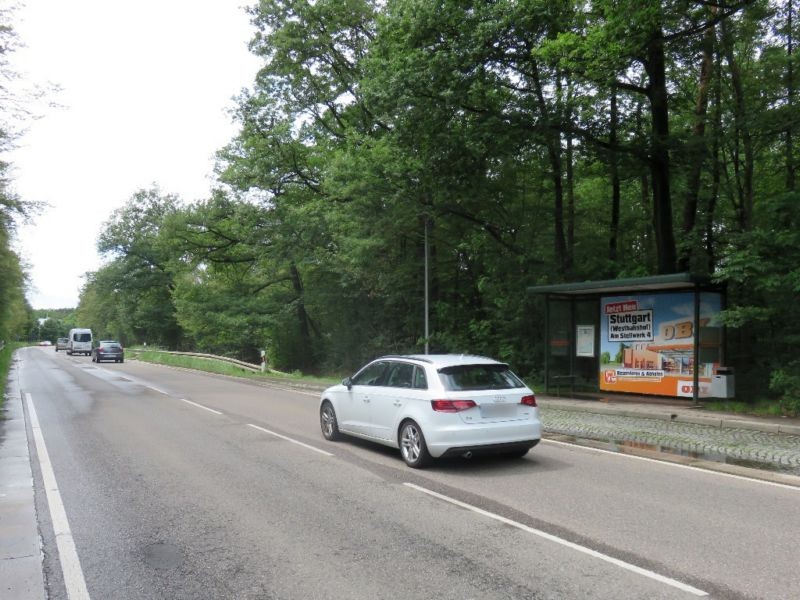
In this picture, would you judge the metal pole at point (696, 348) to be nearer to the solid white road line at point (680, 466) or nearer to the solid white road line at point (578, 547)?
the solid white road line at point (680, 466)

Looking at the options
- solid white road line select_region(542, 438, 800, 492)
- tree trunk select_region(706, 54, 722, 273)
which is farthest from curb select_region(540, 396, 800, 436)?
tree trunk select_region(706, 54, 722, 273)

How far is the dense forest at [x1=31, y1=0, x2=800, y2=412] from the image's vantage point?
15.2 meters

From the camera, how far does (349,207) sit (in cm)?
2308

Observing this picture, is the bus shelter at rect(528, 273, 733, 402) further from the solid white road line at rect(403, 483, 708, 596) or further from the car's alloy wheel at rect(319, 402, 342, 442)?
the solid white road line at rect(403, 483, 708, 596)

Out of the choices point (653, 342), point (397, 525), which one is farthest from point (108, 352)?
point (397, 525)

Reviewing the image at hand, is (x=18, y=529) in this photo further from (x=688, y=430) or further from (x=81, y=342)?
(x=81, y=342)

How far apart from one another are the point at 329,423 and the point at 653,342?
891cm

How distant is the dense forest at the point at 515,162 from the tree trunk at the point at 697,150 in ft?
0.28

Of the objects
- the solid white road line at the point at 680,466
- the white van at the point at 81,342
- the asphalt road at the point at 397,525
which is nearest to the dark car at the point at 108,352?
the white van at the point at 81,342

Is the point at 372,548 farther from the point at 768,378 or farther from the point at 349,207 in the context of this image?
the point at 349,207

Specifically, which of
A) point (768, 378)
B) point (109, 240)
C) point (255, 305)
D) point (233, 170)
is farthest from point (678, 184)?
point (109, 240)

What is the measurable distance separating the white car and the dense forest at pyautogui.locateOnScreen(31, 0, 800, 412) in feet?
24.4

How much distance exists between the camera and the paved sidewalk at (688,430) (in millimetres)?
9375

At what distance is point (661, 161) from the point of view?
1755 centimetres
